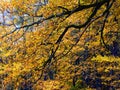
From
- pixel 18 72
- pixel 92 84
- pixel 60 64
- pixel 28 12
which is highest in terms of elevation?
pixel 28 12

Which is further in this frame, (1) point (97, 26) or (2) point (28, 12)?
(1) point (97, 26)

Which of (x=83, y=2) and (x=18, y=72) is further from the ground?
(x=83, y=2)

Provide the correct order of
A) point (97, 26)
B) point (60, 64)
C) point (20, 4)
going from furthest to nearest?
point (60, 64)
point (97, 26)
point (20, 4)

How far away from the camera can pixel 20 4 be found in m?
8.16

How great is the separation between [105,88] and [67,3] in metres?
15.9

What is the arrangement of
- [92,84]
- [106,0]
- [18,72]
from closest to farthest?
1. [106,0]
2. [18,72]
3. [92,84]

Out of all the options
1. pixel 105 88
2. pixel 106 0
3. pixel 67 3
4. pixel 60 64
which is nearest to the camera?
pixel 106 0

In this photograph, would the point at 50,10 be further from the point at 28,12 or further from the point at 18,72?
the point at 18,72

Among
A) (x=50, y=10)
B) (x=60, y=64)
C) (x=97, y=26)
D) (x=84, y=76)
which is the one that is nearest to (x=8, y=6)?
(x=50, y=10)

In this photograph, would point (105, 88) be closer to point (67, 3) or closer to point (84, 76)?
point (84, 76)

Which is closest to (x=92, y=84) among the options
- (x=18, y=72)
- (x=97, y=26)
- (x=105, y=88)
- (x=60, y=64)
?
(x=105, y=88)

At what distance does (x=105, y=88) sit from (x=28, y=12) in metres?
15.7

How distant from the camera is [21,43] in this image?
8.41m

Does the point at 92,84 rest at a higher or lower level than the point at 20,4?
lower
